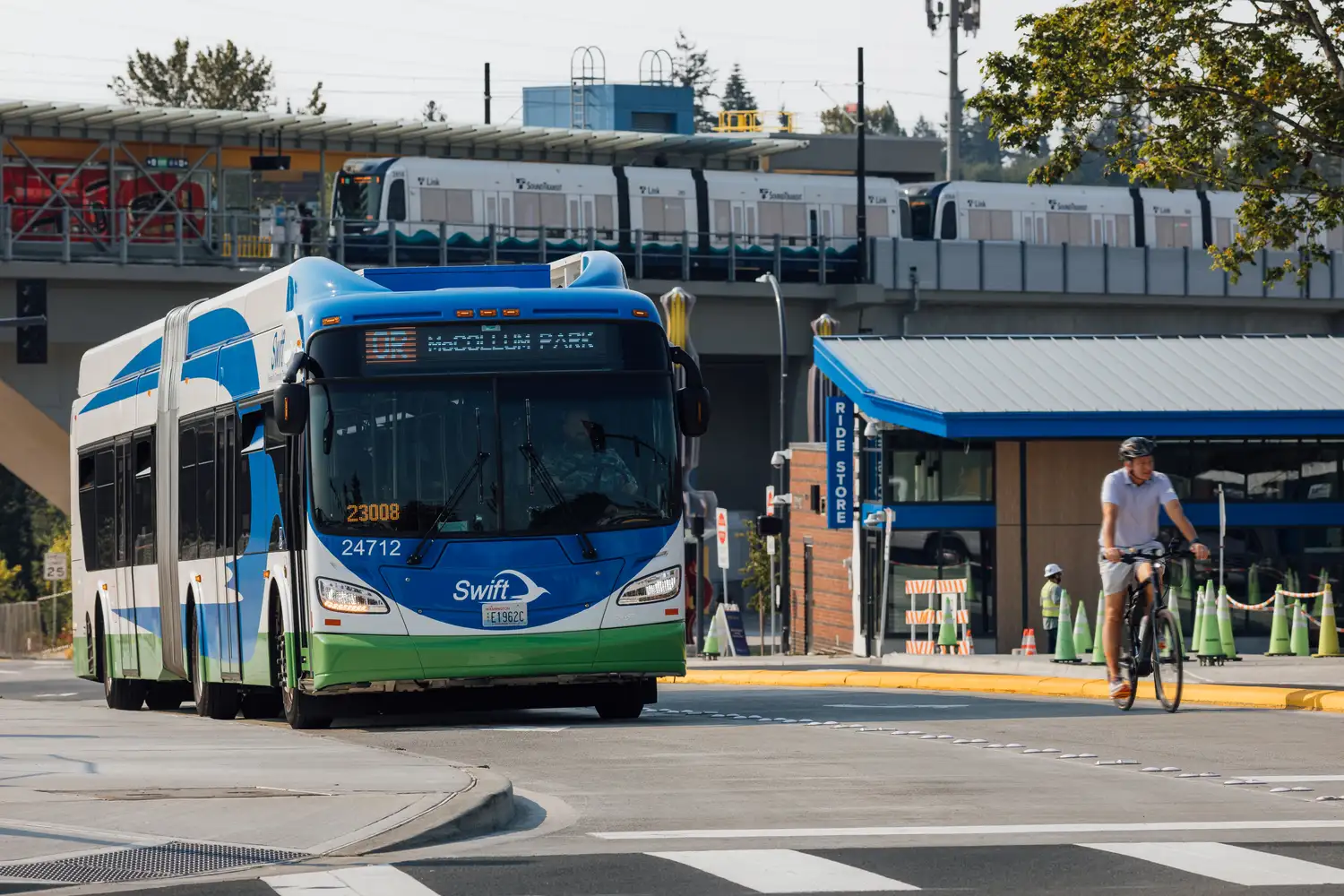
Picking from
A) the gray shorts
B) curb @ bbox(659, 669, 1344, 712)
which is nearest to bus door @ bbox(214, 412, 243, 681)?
curb @ bbox(659, 669, 1344, 712)

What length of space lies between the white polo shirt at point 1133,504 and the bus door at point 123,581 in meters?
11.1

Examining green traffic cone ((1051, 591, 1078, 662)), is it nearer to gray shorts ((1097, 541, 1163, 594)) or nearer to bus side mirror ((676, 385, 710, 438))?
gray shorts ((1097, 541, 1163, 594))

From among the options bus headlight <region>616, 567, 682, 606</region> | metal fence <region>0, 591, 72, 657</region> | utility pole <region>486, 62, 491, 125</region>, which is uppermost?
utility pole <region>486, 62, 491, 125</region>

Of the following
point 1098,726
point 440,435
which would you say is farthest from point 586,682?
point 1098,726

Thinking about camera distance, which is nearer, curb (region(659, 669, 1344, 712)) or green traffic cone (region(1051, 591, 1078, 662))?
curb (region(659, 669, 1344, 712))

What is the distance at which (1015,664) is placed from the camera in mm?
24547

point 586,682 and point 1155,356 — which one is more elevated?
point 1155,356

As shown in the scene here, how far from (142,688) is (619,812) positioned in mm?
15391

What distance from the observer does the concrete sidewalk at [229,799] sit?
915 cm

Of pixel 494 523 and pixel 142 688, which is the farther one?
pixel 142 688

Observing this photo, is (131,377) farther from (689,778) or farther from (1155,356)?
(1155,356)

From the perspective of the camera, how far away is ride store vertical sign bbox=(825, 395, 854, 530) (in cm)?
3828

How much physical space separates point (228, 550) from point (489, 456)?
3.69 m

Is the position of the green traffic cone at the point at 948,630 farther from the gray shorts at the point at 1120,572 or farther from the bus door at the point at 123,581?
the gray shorts at the point at 1120,572
